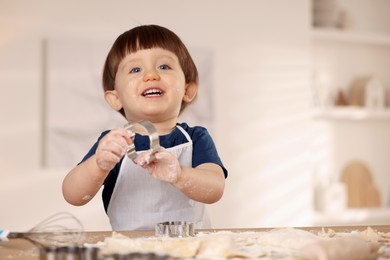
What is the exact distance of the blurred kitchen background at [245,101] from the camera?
3119 mm

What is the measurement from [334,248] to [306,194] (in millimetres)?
3137

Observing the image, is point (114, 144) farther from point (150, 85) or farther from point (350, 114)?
point (350, 114)

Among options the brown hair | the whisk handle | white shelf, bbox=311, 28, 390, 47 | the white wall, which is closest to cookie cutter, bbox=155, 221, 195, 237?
the whisk handle

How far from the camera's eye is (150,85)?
146cm

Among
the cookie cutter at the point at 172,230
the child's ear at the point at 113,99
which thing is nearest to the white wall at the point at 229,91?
the child's ear at the point at 113,99

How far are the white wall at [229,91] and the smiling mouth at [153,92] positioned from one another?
1.76 meters

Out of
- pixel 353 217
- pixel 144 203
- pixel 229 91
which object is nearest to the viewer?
pixel 144 203

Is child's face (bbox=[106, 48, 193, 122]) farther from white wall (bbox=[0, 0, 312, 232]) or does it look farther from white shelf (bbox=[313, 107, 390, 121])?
white shelf (bbox=[313, 107, 390, 121])

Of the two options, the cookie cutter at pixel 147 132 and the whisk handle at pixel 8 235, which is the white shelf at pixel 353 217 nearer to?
the cookie cutter at pixel 147 132

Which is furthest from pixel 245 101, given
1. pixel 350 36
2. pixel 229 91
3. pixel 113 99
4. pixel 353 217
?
pixel 113 99

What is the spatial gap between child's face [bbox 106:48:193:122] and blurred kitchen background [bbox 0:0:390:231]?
1.68 metres

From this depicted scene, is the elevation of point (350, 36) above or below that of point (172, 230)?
above

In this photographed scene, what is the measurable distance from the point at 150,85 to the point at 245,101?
2.33m

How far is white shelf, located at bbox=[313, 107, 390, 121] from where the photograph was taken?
3.96 metres
